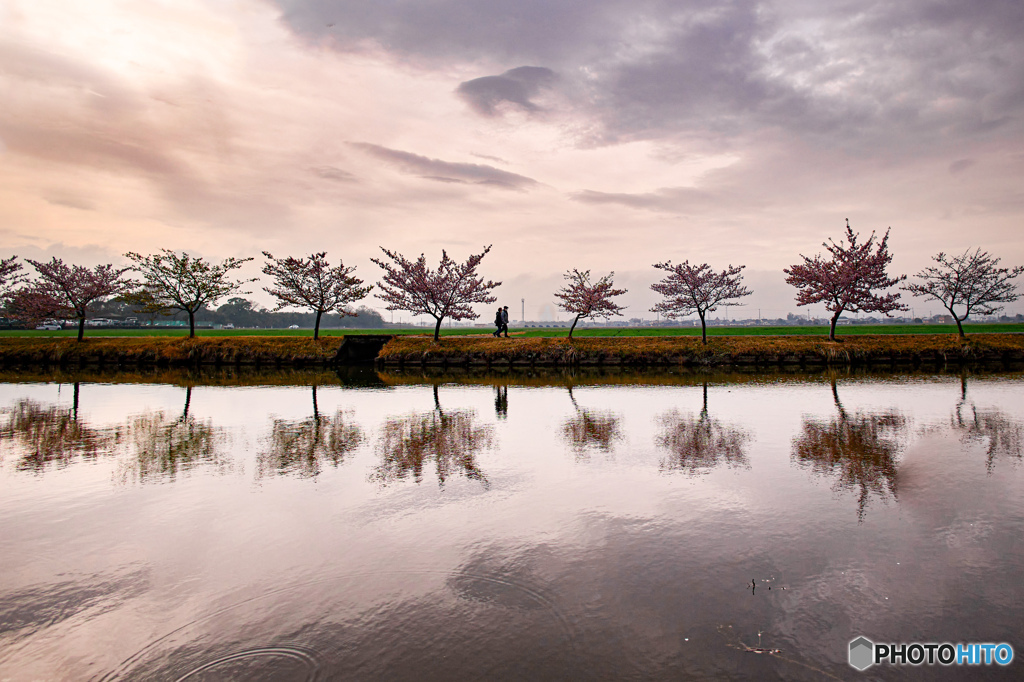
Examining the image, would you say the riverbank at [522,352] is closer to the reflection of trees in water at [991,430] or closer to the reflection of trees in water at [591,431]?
the reflection of trees in water at [991,430]

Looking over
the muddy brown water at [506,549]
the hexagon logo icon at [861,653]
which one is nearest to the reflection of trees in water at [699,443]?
the muddy brown water at [506,549]

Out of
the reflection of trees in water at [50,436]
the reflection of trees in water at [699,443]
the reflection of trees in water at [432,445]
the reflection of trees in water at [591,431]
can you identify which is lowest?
the reflection of trees in water at [50,436]

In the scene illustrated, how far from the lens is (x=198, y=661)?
463cm

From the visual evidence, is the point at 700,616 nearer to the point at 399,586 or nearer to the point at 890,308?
the point at 399,586

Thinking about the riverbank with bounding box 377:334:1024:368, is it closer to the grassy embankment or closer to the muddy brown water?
the grassy embankment

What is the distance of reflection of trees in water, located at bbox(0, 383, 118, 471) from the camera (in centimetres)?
1208

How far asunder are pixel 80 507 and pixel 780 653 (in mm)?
9935

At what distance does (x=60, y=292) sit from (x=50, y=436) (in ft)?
161

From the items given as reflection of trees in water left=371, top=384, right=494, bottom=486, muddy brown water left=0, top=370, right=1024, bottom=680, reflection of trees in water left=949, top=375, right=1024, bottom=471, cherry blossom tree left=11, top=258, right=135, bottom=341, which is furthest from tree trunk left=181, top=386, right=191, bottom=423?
cherry blossom tree left=11, top=258, right=135, bottom=341

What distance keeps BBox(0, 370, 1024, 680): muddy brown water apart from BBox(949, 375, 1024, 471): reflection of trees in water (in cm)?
12

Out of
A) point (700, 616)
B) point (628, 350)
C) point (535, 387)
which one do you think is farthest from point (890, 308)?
point (700, 616)

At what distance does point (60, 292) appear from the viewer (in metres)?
52.2

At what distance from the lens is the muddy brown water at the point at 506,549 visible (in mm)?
4734

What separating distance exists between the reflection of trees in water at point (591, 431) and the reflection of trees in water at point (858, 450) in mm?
4121
